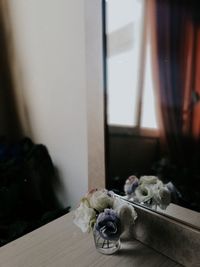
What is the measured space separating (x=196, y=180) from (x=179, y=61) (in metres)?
0.41

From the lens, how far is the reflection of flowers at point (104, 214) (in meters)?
0.80

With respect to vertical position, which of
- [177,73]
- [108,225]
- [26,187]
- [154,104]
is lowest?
[26,187]

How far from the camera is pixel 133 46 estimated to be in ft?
3.25

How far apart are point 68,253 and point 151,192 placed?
0.37m

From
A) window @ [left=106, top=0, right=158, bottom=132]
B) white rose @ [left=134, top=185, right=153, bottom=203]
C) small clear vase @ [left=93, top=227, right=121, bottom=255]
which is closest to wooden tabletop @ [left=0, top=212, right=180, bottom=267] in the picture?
small clear vase @ [left=93, top=227, right=121, bottom=255]

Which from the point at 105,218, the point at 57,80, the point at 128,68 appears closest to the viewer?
the point at 105,218

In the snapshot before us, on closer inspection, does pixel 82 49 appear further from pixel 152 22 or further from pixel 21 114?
pixel 21 114

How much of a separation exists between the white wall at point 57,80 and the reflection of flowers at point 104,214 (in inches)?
18.0

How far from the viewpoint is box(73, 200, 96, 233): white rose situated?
0.82 m

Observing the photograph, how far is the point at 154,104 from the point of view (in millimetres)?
924

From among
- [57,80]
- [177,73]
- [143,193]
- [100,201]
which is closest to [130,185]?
[143,193]

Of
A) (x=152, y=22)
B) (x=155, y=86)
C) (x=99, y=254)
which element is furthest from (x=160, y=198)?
(x=152, y=22)

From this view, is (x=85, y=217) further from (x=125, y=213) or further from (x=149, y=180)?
(x=149, y=180)

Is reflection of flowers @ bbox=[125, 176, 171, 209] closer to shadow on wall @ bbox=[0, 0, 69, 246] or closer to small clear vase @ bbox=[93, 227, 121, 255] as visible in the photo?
small clear vase @ bbox=[93, 227, 121, 255]
